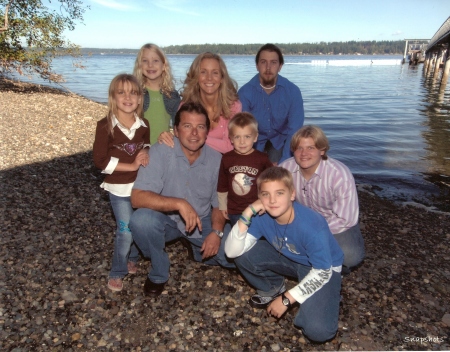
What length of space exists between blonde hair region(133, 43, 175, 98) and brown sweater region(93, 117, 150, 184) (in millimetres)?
1011

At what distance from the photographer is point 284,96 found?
5.86 metres

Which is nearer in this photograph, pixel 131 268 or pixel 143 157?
pixel 143 157

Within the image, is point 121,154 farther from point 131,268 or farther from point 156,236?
point 131,268

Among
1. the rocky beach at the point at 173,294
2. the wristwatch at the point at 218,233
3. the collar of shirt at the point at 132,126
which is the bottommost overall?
the rocky beach at the point at 173,294

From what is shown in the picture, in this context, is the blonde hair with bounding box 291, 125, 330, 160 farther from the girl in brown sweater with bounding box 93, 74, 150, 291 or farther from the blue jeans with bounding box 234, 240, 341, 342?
the girl in brown sweater with bounding box 93, 74, 150, 291

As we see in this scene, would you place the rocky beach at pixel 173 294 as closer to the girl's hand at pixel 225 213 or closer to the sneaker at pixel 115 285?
the sneaker at pixel 115 285

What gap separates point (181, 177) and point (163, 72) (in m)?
1.72

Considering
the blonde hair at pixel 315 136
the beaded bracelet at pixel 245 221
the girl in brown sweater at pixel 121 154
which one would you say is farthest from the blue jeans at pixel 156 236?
the blonde hair at pixel 315 136

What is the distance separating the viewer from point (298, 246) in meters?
3.55

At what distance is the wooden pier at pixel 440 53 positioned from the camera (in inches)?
1334

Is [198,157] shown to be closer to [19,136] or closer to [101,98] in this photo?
[19,136]

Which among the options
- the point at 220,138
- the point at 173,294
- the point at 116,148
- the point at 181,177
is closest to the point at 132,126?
the point at 116,148

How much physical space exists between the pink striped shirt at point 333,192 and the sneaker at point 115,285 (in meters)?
2.30

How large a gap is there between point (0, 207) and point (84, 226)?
1.60 m
